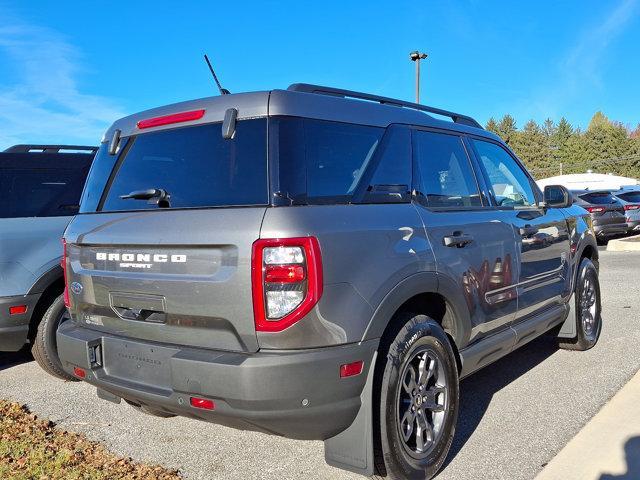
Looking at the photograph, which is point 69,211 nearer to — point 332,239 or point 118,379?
point 118,379

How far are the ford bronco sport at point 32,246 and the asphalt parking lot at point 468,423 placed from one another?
48cm

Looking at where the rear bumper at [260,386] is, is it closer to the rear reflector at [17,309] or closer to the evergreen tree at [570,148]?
the rear reflector at [17,309]

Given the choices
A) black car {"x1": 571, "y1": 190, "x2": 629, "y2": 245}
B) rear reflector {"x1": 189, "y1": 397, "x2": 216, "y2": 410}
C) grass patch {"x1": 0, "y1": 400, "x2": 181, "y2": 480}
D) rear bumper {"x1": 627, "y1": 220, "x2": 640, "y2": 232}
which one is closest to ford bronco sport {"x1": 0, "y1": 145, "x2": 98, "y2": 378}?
grass patch {"x1": 0, "y1": 400, "x2": 181, "y2": 480}

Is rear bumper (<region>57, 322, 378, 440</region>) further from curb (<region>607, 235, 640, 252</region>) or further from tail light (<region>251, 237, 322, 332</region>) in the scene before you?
curb (<region>607, 235, 640, 252</region>)

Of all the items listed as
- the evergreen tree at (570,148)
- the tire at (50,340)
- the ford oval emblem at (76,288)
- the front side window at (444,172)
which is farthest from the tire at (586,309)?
the evergreen tree at (570,148)

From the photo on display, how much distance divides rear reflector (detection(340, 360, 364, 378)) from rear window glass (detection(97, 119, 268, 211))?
32.5 inches

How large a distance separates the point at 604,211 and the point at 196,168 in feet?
49.8

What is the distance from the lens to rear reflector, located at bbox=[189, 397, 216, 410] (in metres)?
2.55

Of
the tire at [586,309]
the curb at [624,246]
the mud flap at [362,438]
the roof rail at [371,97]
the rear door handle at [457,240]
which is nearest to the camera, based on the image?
the mud flap at [362,438]

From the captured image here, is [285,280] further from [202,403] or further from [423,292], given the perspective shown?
[423,292]

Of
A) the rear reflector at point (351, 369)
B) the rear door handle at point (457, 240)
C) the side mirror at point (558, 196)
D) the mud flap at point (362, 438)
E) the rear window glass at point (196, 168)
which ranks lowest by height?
the mud flap at point (362, 438)

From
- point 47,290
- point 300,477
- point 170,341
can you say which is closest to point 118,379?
point 170,341

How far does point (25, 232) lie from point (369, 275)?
3562 mm

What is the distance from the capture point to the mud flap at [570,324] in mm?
5066
